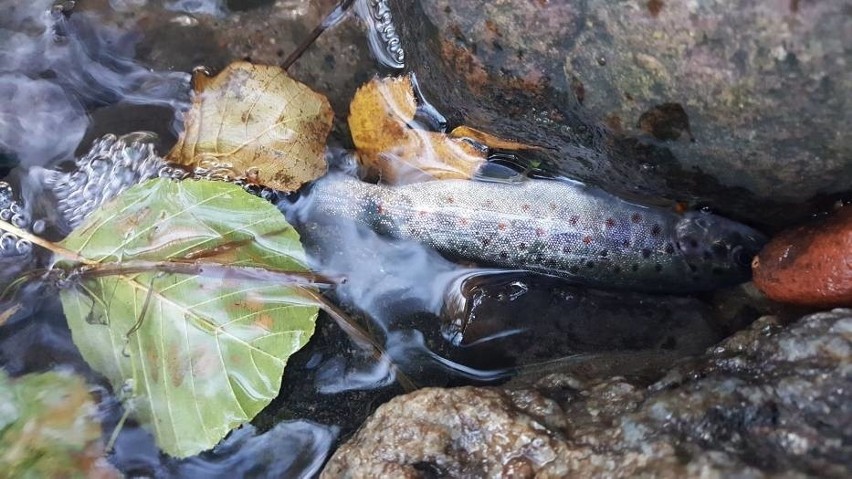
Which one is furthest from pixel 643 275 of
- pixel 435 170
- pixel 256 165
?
pixel 256 165

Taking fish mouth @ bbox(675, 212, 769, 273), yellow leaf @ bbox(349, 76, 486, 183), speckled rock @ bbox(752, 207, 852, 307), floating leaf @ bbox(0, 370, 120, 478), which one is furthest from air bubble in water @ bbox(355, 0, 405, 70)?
floating leaf @ bbox(0, 370, 120, 478)

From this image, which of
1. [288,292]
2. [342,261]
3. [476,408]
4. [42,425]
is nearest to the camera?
[476,408]

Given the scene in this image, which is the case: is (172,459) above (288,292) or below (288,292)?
below

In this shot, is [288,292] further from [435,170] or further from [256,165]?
[435,170]

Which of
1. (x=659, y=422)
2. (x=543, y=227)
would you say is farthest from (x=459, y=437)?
(x=543, y=227)

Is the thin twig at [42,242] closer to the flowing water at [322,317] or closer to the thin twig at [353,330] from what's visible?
the flowing water at [322,317]

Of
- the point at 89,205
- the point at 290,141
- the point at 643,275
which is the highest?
the point at 290,141
